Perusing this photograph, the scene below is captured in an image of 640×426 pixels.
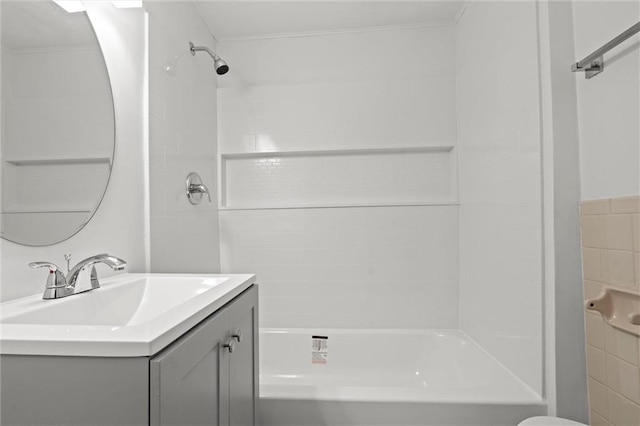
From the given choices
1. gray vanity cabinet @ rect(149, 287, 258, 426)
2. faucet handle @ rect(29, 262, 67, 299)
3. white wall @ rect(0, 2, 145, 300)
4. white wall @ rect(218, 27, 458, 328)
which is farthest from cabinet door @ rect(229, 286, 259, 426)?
white wall @ rect(218, 27, 458, 328)

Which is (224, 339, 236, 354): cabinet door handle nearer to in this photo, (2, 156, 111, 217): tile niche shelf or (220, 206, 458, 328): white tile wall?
(2, 156, 111, 217): tile niche shelf

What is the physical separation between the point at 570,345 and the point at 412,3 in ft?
6.43

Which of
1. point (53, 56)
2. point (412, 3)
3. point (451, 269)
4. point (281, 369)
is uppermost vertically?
point (412, 3)

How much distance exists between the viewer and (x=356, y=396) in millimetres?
1462

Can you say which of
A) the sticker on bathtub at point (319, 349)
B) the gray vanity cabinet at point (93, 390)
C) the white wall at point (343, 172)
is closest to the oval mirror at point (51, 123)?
the gray vanity cabinet at point (93, 390)

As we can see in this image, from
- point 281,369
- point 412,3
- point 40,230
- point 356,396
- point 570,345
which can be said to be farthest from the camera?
point 281,369

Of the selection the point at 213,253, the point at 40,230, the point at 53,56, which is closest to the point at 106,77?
the point at 53,56

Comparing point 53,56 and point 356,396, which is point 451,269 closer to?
point 356,396

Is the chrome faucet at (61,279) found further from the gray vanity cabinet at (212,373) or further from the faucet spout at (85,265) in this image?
the gray vanity cabinet at (212,373)

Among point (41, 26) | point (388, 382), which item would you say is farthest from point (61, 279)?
point (388, 382)

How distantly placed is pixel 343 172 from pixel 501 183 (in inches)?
39.6

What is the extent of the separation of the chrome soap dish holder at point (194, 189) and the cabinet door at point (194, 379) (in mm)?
1163

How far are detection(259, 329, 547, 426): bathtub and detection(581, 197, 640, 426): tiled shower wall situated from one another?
29 cm

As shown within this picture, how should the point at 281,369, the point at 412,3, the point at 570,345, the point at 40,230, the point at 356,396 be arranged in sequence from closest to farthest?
the point at 40,230
the point at 570,345
the point at 356,396
the point at 412,3
the point at 281,369
